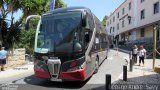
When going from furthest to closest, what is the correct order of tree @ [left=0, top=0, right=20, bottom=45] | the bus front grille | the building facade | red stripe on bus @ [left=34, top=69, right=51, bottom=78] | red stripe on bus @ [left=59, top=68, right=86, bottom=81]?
the building facade, tree @ [left=0, top=0, right=20, bottom=45], red stripe on bus @ [left=34, top=69, right=51, bottom=78], the bus front grille, red stripe on bus @ [left=59, top=68, right=86, bottom=81]

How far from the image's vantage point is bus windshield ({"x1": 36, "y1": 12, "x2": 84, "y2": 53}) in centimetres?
1203

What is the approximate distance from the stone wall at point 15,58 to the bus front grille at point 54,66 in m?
9.16

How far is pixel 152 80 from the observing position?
535 inches

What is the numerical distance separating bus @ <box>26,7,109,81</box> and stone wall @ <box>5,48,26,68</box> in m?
8.54

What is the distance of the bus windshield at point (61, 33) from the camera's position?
12.0 metres

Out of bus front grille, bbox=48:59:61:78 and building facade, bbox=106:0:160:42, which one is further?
building facade, bbox=106:0:160:42

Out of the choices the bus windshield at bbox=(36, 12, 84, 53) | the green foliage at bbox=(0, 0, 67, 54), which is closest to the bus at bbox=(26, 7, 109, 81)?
the bus windshield at bbox=(36, 12, 84, 53)

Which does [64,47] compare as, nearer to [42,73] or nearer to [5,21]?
[42,73]

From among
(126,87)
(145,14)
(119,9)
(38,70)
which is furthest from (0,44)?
(119,9)

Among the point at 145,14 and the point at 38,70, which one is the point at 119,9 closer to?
the point at 145,14

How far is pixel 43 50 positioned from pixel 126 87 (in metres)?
4.01

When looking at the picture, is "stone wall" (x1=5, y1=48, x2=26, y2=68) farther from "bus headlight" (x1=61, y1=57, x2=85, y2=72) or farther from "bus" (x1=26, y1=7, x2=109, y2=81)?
"bus headlight" (x1=61, y1=57, x2=85, y2=72)

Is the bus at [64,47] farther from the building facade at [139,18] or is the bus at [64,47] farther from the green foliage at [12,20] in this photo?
the building facade at [139,18]

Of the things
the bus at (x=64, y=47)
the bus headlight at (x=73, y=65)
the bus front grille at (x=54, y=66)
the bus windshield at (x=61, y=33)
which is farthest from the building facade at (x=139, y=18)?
the bus front grille at (x=54, y=66)
